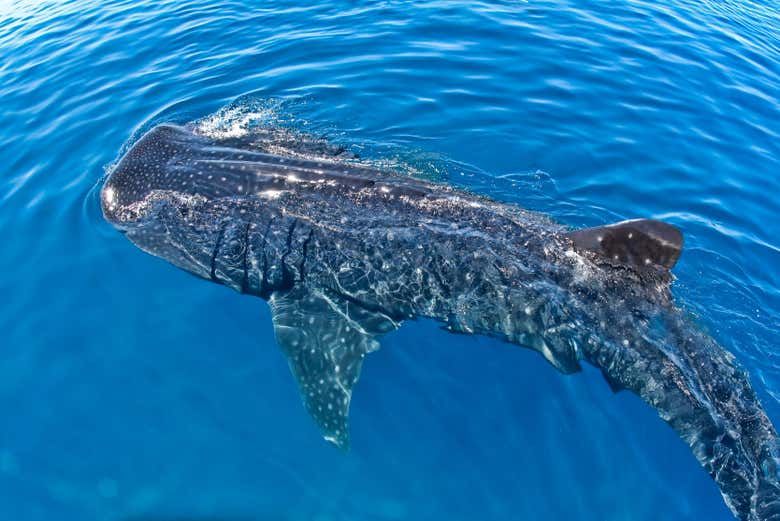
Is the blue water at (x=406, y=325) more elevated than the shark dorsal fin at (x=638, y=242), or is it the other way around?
the shark dorsal fin at (x=638, y=242)

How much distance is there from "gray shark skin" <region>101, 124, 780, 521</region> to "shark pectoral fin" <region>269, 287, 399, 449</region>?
0.02 metres

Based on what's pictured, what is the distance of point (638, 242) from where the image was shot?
246 inches

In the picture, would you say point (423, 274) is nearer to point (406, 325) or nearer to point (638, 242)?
point (406, 325)

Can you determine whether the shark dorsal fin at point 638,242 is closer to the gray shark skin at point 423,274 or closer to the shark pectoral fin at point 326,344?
the gray shark skin at point 423,274

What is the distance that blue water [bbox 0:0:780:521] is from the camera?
6074mm

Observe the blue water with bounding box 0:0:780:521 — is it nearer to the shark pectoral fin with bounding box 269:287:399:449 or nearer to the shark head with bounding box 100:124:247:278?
the shark pectoral fin with bounding box 269:287:399:449

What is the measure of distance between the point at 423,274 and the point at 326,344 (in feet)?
5.03

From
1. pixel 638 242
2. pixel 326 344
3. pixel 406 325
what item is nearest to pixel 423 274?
pixel 406 325

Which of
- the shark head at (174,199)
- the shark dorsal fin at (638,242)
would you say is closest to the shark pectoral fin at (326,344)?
the shark head at (174,199)

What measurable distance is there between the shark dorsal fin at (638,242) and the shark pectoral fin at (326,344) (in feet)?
9.21

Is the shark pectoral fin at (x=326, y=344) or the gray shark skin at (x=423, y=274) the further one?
the shark pectoral fin at (x=326, y=344)

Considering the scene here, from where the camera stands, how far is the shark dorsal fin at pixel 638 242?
615 cm

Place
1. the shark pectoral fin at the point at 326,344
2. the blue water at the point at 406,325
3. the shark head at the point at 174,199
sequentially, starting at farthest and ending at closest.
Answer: the shark head at the point at 174,199
the shark pectoral fin at the point at 326,344
the blue water at the point at 406,325

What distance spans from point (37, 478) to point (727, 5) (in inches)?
875
